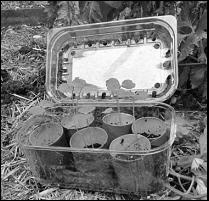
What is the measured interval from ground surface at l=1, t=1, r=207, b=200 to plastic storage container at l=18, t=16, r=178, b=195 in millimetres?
59

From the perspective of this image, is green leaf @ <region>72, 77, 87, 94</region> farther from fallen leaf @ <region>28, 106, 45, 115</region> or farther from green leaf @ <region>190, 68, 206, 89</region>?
green leaf @ <region>190, 68, 206, 89</region>

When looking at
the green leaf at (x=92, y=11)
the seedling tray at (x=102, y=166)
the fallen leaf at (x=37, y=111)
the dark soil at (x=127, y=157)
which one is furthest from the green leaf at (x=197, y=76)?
the fallen leaf at (x=37, y=111)

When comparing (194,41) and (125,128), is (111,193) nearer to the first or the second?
(125,128)

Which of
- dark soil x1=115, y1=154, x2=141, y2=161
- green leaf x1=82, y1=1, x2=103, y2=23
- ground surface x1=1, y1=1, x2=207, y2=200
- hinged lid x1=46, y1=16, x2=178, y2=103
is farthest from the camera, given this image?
hinged lid x1=46, y1=16, x2=178, y2=103

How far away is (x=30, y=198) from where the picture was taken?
5.01 ft

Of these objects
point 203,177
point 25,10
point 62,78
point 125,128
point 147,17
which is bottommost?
point 203,177

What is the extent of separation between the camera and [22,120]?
1970 millimetres

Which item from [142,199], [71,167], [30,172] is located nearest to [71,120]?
[71,167]

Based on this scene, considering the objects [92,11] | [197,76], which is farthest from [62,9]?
[197,76]

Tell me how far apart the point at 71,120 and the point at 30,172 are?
1.07 feet

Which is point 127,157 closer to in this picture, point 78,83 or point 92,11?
point 78,83

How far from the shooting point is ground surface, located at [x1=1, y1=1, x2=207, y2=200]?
4.95 feet

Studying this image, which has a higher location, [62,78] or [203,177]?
[62,78]

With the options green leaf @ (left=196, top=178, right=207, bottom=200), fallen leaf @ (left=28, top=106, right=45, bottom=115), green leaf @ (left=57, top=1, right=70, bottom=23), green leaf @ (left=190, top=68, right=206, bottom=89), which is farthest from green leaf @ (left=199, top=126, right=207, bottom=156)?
green leaf @ (left=57, top=1, right=70, bottom=23)
